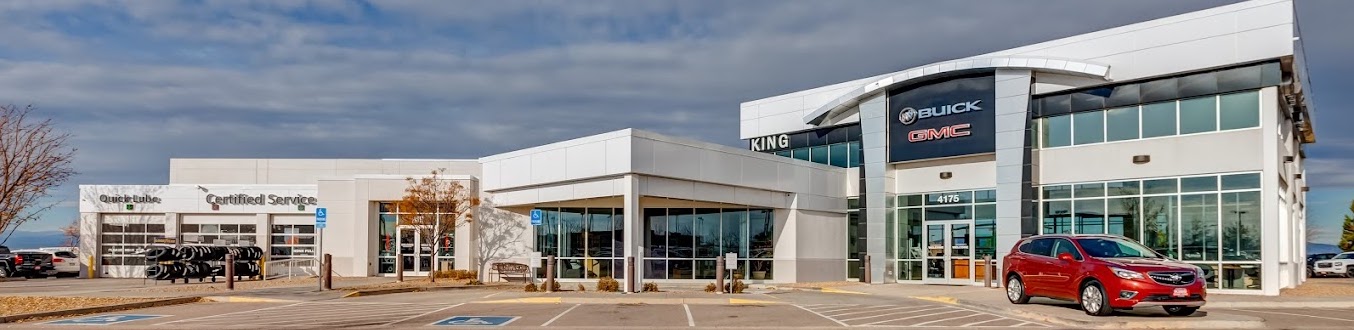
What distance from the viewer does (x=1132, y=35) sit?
93.3 feet

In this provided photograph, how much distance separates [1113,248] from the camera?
19.2m

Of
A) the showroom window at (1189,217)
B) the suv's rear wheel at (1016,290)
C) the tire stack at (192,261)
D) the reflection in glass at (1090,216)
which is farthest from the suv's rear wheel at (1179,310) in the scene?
the tire stack at (192,261)

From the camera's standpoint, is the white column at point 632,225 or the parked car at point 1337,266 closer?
the white column at point 632,225

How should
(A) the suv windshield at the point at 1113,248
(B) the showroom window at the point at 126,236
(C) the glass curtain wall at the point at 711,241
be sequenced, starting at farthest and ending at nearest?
Answer: 1. (B) the showroom window at the point at 126,236
2. (C) the glass curtain wall at the point at 711,241
3. (A) the suv windshield at the point at 1113,248

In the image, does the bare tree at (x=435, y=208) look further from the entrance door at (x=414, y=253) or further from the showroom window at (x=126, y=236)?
the showroom window at (x=126, y=236)

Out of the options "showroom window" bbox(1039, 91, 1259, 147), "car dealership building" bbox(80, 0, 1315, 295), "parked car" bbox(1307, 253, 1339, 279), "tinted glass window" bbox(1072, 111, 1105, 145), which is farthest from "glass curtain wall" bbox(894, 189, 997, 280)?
"parked car" bbox(1307, 253, 1339, 279)

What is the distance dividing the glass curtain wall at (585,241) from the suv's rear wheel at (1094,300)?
1673 centimetres

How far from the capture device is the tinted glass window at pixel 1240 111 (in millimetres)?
26214

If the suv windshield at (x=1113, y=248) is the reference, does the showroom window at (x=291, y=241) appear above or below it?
below

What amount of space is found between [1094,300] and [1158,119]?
11.9 m

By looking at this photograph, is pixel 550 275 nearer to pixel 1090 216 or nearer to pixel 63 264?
pixel 1090 216

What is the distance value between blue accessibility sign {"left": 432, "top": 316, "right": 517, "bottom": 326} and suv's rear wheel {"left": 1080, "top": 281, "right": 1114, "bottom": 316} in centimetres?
1014

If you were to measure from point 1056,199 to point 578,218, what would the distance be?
1460 centimetres

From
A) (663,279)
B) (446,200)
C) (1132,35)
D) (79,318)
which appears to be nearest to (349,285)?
(446,200)
